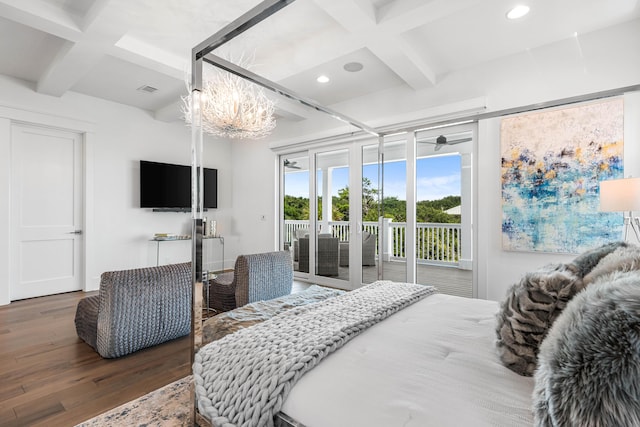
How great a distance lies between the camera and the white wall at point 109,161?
3.81 m

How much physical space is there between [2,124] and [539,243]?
6122mm

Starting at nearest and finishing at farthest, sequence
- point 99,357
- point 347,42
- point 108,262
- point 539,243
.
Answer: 1. point 99,357
2. point 347,42
3. point 539,243
4. point 108,262

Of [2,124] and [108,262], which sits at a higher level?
[2,124]

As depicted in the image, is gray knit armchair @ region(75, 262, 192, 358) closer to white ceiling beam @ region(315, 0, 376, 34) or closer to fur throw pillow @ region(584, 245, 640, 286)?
white ceiling beam @ region(315, 0, 376, 34)

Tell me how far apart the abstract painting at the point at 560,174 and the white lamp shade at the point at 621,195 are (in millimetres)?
810

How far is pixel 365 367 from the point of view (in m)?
1.01

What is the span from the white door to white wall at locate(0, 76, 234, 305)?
0.16 meters

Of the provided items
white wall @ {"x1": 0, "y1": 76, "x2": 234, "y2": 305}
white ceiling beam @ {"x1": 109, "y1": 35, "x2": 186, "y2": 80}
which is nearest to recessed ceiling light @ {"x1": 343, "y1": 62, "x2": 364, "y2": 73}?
white ceiling beam @ {"x1": 109, "y1": 35, "x2": 186, "y2": 80}

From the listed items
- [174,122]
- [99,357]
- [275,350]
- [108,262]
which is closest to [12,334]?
[99,357]

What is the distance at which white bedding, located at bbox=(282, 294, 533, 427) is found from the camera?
80cm

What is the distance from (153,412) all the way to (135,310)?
3.09 feet

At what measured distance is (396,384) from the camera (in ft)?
3.00

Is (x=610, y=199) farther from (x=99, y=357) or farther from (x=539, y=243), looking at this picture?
(x=99, y=357)

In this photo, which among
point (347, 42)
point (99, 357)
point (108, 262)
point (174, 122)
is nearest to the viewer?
point (99, 357)
